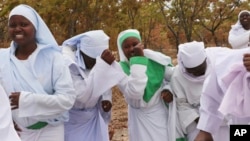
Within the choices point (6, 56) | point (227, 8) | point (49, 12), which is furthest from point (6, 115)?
point (227, 8)

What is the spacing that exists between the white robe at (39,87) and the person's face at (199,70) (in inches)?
44.5

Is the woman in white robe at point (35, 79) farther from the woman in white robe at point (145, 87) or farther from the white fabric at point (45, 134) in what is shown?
the woman in white robe at point (145, 87)

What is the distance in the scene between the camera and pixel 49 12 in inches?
433

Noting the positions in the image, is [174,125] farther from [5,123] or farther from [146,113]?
[5,123]

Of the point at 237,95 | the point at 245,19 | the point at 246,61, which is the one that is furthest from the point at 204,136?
the point at 245,19

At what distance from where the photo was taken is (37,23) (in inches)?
141

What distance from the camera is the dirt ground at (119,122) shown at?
8.21 metres

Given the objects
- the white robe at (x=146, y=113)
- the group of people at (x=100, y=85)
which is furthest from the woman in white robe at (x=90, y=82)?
the white robe at (x=146, y=113)

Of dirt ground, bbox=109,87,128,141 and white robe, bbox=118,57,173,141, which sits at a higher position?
white robe, bbox=118,57,173,141

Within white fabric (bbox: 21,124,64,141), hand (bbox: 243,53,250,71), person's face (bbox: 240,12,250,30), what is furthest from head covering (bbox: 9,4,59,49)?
person's face (bbox: 240,12,250,30)

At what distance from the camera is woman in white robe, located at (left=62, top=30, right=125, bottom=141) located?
3.96m

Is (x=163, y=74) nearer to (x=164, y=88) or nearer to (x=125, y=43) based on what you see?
(x=164, y=88)

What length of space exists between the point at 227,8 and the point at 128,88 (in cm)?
1590

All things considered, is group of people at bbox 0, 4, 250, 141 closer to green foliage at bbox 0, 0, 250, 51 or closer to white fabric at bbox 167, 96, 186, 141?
white fabric at bbox 167, 96, 186, 141
